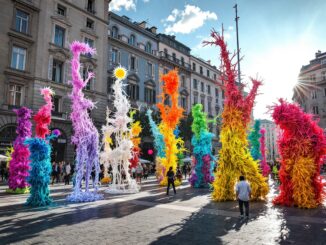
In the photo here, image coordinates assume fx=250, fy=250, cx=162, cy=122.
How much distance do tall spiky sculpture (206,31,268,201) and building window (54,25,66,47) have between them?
766 inches

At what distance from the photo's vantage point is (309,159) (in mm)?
9641

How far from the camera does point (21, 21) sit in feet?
76.7

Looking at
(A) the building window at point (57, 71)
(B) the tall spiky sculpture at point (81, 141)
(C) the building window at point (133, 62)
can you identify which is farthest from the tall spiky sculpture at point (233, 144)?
(C) the building window at point (133, 62)

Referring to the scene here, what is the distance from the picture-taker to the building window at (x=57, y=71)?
83.7 feet

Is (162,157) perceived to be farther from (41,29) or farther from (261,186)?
(41,29)

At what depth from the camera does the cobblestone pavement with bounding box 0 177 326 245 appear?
218 inches

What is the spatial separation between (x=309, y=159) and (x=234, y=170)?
2999mm

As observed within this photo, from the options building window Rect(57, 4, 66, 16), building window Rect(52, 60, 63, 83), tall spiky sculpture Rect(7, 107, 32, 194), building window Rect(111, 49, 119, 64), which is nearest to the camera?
tall spiky sculpture Rect(7, 107, 32, 194)

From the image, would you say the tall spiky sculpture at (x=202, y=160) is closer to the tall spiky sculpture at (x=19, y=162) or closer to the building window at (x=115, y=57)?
the tall spiky sculpture at (x=19, y=162)

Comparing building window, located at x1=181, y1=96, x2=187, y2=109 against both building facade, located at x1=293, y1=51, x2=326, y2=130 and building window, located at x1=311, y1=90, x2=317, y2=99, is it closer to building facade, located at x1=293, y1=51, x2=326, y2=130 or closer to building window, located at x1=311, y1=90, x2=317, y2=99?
building facade, located at x1=293, y1=51, x2=326, y2=130

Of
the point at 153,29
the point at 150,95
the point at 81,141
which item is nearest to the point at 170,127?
the point at 81,141

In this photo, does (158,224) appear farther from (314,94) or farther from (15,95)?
(314,94)

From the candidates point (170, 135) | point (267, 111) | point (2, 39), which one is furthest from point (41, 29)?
point (267, 111)

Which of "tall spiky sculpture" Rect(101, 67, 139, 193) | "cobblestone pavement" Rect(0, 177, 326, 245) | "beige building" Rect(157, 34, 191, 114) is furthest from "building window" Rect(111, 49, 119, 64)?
"cobblestone pavement" Rect(0, 177, 326, 245)
